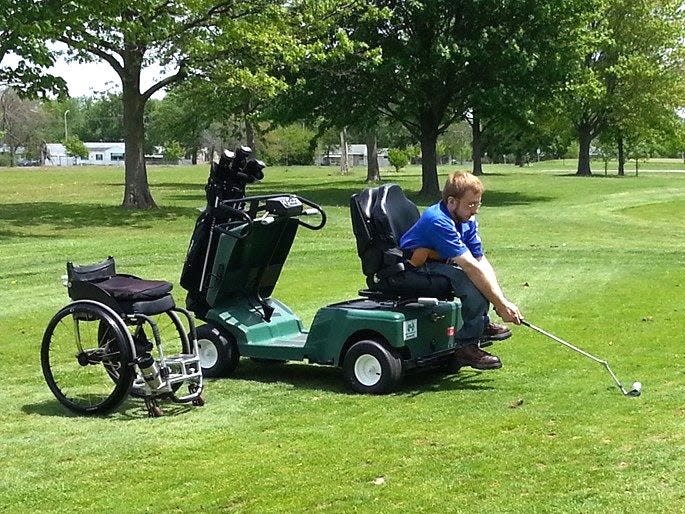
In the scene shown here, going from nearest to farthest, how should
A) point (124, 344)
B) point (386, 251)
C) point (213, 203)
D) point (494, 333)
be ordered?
point (124, 344), point (386, 251), point (494, 333), point (213, 203)

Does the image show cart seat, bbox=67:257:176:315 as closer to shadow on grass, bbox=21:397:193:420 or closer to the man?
shadow on grass, bbox=21:397:193:420

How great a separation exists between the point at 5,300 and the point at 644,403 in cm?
825

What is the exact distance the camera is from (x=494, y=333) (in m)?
7.23

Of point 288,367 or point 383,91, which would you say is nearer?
point 288,367

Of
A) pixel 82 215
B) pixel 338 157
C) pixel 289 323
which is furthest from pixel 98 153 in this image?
pixel 289 323

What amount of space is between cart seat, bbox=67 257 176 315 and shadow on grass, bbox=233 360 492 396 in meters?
1.37

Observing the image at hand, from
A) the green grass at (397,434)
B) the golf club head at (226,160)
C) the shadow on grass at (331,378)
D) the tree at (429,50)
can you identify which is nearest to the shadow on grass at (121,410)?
the green grass at (397,434)

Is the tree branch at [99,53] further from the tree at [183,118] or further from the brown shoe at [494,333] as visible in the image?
the tree at [183,118]

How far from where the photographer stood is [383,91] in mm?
34031

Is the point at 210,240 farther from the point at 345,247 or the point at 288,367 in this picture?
the point at 345,247

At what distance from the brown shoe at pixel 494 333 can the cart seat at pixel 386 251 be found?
45 centimetres

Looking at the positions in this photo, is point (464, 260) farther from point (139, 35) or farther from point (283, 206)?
point (139, 35)

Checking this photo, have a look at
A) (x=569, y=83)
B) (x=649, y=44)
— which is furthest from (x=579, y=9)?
(x=649, y=44)

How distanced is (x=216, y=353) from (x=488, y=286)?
2.27 metres
